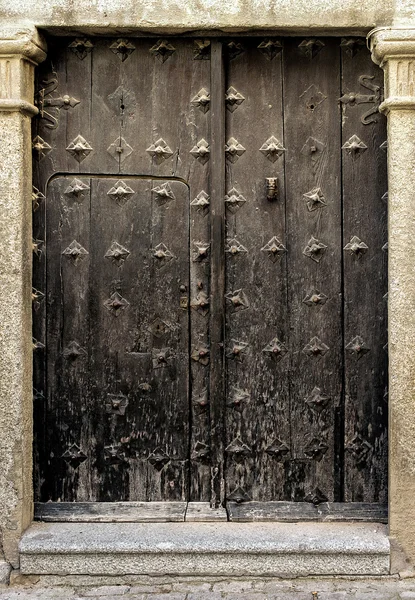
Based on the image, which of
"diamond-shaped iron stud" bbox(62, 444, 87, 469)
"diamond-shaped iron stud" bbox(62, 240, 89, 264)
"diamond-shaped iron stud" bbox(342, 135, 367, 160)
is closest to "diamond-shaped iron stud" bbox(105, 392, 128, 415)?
"diamond-shaped iron stud" bbox(62, 444, 87, 469)

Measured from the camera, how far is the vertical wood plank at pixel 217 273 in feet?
10.6

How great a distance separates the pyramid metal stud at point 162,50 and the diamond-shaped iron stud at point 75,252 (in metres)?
0.93

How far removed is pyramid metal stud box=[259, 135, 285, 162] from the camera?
10.7ft

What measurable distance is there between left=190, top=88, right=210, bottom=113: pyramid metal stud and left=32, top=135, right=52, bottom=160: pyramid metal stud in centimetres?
69

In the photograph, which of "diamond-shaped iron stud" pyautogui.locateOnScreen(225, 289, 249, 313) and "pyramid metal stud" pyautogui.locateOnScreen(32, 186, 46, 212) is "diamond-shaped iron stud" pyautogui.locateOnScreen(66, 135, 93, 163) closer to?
"pyramid metal stud" pyautogui.locateOnScreen(32, 186, 46, 212)

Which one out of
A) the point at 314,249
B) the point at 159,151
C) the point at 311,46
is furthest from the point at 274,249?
the point at 311,46

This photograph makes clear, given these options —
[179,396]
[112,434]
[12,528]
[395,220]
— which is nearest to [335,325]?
[395,220]

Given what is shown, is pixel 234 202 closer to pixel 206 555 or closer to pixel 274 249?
pixel 274 249

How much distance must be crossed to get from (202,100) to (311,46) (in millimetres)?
548

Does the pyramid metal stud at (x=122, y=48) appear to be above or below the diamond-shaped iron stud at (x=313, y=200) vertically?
above

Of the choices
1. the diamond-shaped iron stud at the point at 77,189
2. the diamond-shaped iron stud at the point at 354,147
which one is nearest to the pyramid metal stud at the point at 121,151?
the diamond-shaped iron stud at the point at 77,189

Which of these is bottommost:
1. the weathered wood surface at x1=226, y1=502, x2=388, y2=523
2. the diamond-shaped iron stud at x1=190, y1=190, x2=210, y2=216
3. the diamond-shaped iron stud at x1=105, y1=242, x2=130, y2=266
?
the weathered wood surface at x1=226, y1=502, x2=388, y2=523

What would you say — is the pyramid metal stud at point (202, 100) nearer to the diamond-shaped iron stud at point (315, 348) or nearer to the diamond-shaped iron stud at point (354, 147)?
the diamond-shaped iron stud at point (354, 147)

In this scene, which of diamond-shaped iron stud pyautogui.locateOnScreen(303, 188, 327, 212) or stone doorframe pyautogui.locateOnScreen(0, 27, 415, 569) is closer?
stone doorframe pyautogui.locateOnScreen(0, 27, 415, 569)
